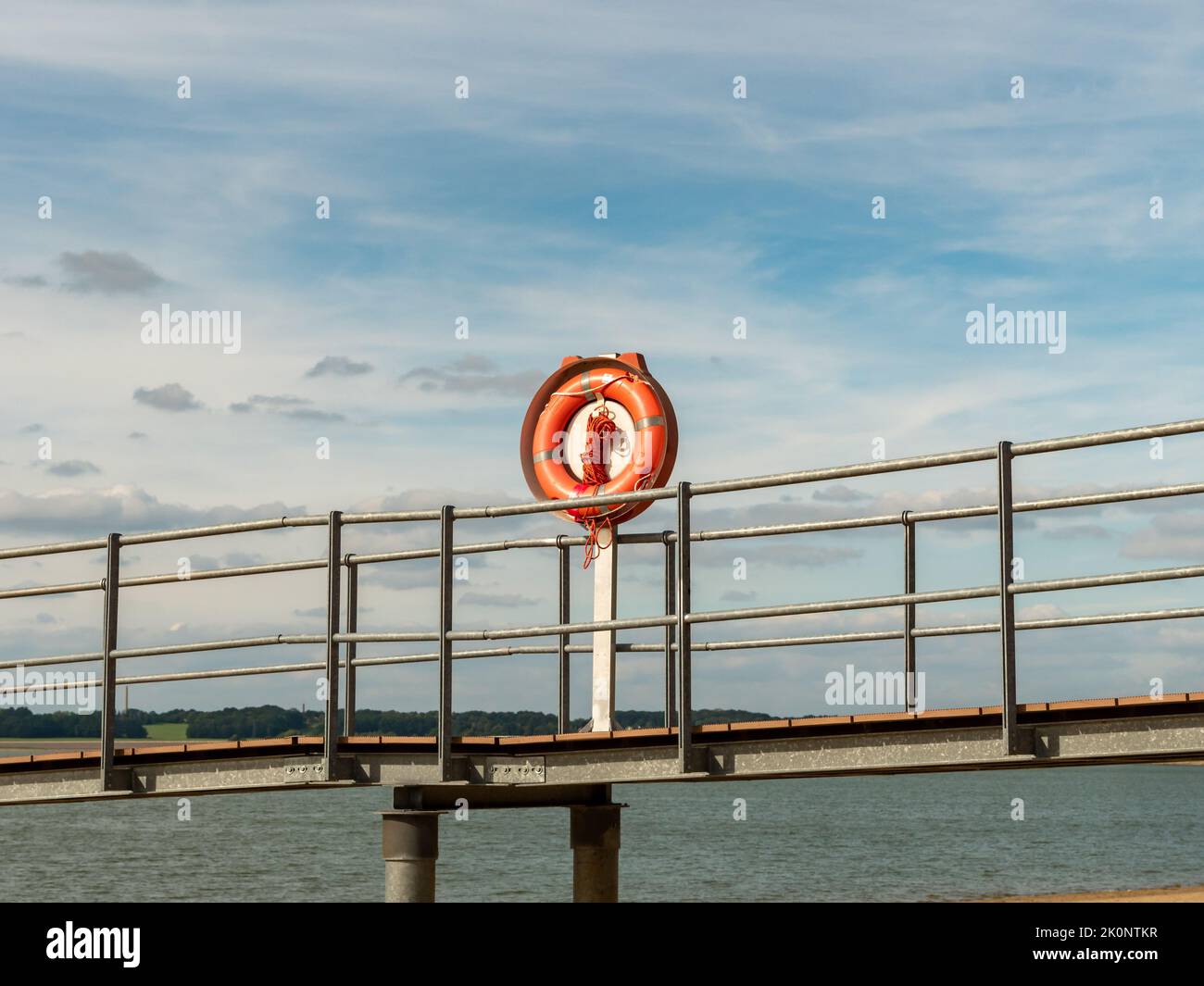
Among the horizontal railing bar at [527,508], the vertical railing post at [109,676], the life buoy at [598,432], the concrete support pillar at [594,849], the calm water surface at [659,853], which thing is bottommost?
the calm water surface at [659,853]

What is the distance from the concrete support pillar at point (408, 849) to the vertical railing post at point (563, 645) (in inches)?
64.8

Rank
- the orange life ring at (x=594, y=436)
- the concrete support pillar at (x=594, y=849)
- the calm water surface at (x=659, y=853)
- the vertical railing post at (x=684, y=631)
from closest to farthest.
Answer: the vertical railing post at (x=684, y=631), the orange life ring at (x=594, y=436), the concrete support pillar at (x=594, y=849), the calm water surface at (x=659, y=853)

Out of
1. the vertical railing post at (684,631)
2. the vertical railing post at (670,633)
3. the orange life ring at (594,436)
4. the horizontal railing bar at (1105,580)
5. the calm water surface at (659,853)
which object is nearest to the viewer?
the horizontal railing bar at (1105,580)

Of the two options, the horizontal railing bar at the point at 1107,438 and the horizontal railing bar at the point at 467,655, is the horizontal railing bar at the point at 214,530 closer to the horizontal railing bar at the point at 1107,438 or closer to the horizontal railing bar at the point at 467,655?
the horizontal railing bar at the point at 467,655

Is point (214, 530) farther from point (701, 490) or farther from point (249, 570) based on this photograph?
point (701, 490)

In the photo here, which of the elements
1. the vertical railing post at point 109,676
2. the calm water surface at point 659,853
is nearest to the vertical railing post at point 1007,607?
the vertical railing post at point 109,676

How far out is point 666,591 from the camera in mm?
10523

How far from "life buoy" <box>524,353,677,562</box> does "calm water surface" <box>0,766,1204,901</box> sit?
27.5m

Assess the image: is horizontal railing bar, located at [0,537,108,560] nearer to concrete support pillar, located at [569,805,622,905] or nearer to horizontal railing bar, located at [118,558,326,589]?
horizontal railing bar, located at [118,558,326,589]

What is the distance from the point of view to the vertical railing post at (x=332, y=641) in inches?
357

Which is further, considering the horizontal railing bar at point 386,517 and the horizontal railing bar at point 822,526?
the horizontal railing bar at point 386,517

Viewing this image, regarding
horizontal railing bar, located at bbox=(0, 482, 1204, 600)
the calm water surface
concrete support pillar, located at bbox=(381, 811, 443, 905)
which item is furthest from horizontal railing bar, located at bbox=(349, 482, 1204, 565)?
the calm water surface
